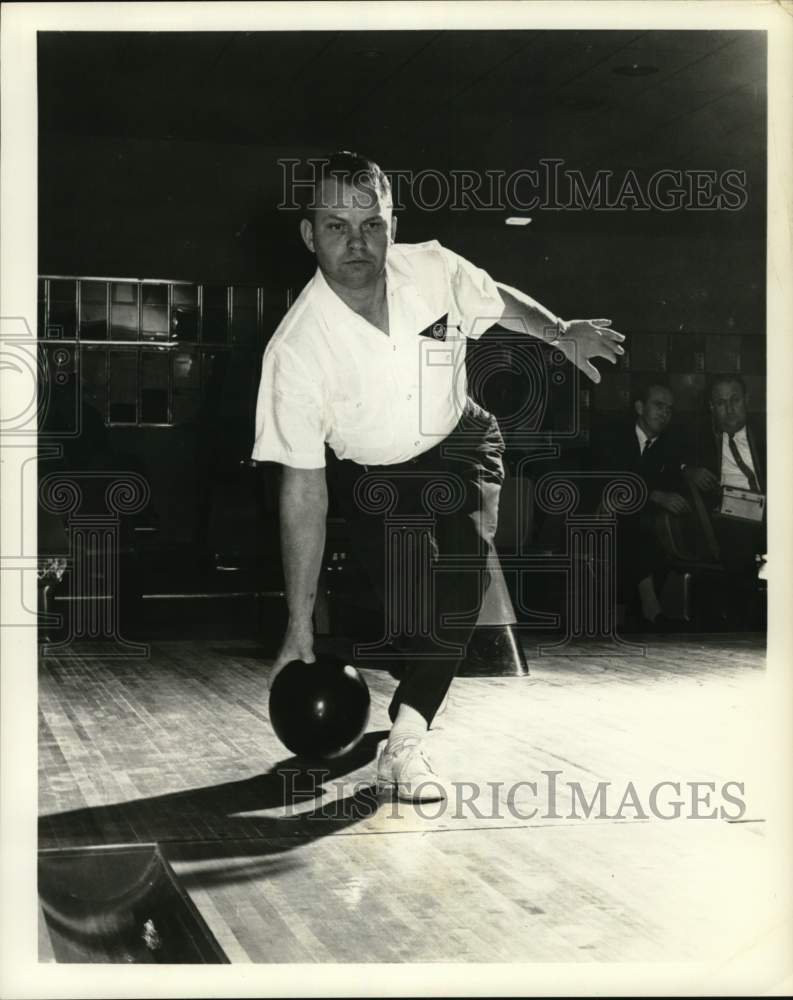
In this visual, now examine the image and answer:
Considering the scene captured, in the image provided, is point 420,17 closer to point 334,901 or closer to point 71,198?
point 334,901

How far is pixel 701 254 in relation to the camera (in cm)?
881

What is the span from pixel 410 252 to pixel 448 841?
1.88 meters

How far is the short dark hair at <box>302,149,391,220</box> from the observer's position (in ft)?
12.5

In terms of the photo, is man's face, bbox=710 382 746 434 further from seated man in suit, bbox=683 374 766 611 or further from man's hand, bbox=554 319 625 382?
man's hand, bbox=554 319 625 382

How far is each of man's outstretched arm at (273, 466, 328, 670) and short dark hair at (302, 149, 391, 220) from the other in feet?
2.78

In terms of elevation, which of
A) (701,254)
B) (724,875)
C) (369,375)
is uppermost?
(701,254)

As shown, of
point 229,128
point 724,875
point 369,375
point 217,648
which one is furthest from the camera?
point 229,128

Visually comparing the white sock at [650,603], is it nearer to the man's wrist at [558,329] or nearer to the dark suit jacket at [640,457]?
the dark suit jacket at [640,457]

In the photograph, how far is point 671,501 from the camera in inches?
298

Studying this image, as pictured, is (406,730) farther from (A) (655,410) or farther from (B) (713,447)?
(A) (655,410)

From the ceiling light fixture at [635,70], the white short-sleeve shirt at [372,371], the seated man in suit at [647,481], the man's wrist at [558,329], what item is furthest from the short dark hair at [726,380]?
the white short-sleeve shirt at [372,371]

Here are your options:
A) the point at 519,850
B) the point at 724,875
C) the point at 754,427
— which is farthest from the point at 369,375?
the point at 754,427

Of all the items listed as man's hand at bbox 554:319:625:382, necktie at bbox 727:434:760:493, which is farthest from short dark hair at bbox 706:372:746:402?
man's hand at bbox 554:319:625:382

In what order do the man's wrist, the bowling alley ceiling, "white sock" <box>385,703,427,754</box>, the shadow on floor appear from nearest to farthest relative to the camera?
the shadow on floor → "white sock" <box>385,703,427,754</box> → the man's wrist → the bowling alley ceiling
